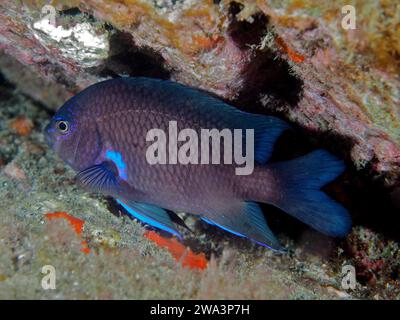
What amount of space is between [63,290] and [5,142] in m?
2.92

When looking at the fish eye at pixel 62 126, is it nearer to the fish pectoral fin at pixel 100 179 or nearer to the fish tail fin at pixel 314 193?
the fish pectoral fin at pixel 100 179

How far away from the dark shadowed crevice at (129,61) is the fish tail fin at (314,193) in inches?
60.2

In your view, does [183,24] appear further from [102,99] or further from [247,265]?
[247,265]

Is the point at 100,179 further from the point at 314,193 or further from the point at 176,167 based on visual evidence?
the point at 314,193

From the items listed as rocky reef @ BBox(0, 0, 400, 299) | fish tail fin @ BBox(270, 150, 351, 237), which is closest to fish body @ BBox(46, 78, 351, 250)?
fish tail fin @ BBox(270, 150, 351, 237)

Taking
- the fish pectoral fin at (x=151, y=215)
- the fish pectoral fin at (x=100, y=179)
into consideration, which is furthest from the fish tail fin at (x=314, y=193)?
the fish pectoral fin at (x=100, y=179)

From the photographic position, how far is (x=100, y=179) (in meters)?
2.96

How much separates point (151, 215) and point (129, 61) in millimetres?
1547

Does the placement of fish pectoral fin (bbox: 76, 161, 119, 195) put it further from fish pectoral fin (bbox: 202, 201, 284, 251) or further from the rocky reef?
fish pectoral fin (bbox: 202, 201, 284, 251)

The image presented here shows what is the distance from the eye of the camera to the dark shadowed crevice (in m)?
3.09

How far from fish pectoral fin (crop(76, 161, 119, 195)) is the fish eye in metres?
0.45

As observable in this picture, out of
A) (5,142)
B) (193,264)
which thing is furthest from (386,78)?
(5,142)

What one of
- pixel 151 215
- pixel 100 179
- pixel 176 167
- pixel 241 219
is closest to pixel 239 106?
pixel 176 167

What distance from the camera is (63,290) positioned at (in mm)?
2256
